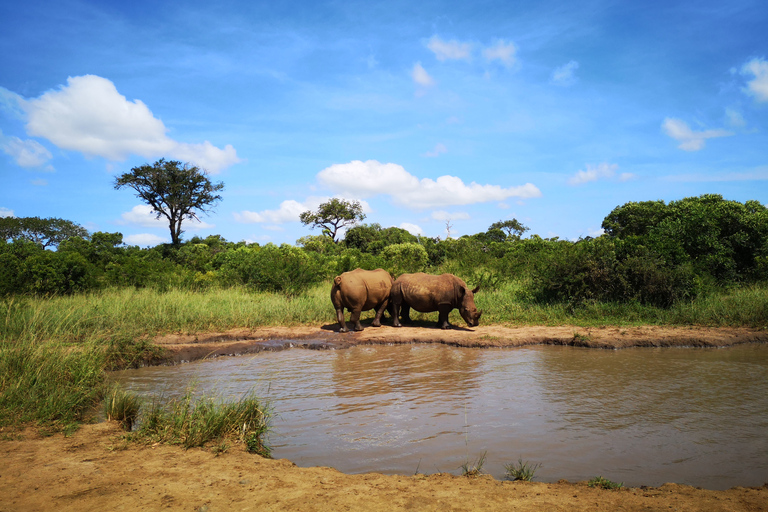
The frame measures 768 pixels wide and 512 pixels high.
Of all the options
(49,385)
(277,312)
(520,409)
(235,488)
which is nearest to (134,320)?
(277,312)

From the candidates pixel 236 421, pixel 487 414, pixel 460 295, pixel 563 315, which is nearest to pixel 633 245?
pixel 563 315

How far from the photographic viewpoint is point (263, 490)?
3369 millimetres

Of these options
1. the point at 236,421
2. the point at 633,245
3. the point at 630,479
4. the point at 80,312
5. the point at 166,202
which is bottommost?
the point at 630,479

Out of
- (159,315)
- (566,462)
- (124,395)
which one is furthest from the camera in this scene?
(159,315)

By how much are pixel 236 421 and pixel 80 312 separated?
7.69 m

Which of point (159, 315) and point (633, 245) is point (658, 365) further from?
point (159, 315)

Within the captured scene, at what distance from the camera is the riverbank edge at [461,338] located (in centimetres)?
927

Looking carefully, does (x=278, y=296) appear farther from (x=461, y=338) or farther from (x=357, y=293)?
(x=461, y=338)

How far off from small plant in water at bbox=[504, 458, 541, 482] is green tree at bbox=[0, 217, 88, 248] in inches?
1597

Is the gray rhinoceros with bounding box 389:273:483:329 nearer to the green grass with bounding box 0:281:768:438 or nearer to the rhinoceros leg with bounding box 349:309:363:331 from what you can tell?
the green grass with bounding box 0:281:768:438

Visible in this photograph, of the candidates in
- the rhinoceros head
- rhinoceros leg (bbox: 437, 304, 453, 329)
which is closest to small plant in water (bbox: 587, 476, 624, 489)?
the rhinoceros head

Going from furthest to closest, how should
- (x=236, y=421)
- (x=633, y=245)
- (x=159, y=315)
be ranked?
1. (x=633, y=245)
2. (x=159, y=315)
3. (x=236, y=421)

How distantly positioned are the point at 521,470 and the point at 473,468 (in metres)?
0.37

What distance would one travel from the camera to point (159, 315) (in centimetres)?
1097
